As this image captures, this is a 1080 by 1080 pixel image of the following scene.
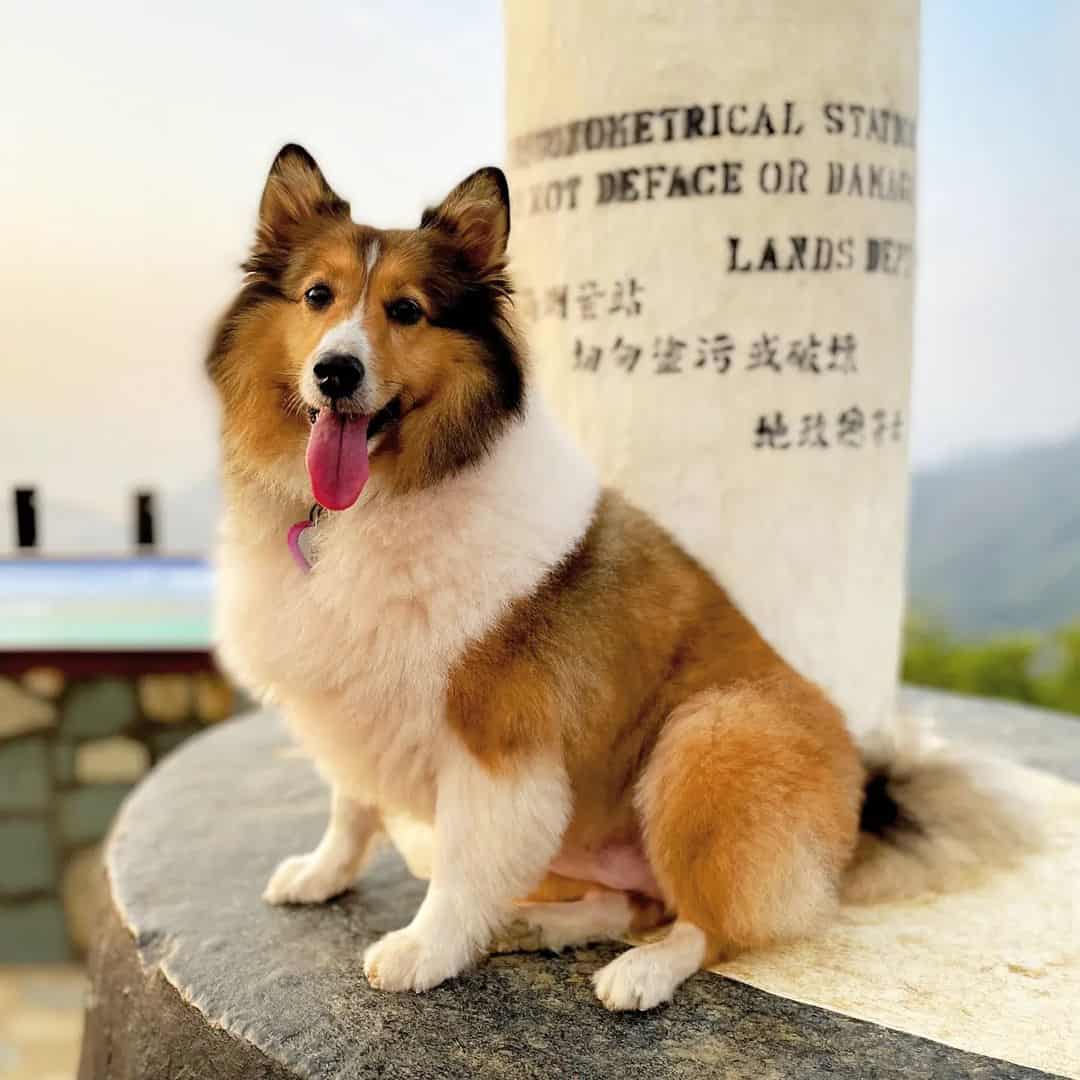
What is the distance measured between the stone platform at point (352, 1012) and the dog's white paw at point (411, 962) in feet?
0.08

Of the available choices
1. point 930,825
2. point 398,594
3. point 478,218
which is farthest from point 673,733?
point 478,218

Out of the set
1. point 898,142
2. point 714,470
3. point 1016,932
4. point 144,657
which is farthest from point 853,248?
point 144,657

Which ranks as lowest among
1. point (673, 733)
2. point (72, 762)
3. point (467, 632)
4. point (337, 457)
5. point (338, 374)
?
point (72, 762)

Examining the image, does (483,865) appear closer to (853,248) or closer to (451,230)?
(451,230)

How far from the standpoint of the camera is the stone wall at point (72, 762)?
4.78 metres

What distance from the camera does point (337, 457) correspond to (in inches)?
71.4

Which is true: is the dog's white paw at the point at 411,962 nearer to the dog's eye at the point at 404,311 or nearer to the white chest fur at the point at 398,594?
the white chest fur at the point at 398,594

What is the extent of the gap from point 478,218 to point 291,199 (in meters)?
0.35

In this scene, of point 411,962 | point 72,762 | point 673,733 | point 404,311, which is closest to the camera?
point 404,311

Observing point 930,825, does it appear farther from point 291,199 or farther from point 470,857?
point 291,199

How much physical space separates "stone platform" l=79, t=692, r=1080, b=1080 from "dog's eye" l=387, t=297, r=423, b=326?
3.92 ft

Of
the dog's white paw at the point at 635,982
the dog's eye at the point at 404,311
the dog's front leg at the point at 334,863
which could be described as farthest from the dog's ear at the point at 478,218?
the dog's white paw at the point at 635,982

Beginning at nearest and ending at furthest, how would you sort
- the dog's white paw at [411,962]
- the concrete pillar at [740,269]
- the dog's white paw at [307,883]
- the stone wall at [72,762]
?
the dog's white paw at [411,962]
the dog's white paw at [307,883]
the concrete pillar at [740,269]
the stone wall at [72,762]

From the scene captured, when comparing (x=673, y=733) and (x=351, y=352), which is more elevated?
(x=351, y=352)
